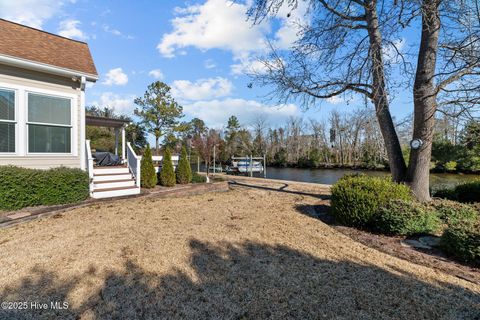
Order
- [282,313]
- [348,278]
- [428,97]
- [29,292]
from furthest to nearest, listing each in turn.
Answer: [428,97], [348,278], [29,292], [282,313]

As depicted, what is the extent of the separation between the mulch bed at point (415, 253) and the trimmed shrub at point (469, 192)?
3926 millimetres

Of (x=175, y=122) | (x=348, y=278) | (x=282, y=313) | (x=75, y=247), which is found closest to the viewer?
(x=282, y=313)

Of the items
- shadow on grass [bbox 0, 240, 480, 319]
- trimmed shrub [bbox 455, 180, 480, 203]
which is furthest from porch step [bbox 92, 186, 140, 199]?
trimmed shrub [bbox 455, 180, 480, 203]

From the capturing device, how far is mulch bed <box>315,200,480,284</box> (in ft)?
9.29

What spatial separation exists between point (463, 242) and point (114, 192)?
Result: 23.0 ft

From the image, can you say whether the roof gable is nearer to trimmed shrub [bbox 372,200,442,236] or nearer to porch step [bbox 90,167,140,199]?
porch step [bbox 90,167,140,199]

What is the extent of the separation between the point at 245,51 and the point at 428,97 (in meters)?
5.25

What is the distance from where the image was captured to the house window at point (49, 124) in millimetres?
5773

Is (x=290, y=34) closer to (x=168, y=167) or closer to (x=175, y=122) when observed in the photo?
(x=168, y=167)

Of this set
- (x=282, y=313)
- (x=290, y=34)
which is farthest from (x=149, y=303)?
(x=290, y=34)

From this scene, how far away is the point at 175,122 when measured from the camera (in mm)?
26328

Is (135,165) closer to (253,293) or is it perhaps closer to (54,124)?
(54,124)

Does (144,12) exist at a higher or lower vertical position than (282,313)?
higher

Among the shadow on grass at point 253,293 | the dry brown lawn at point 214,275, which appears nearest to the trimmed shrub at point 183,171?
the dry brown lawn at point 214,275
